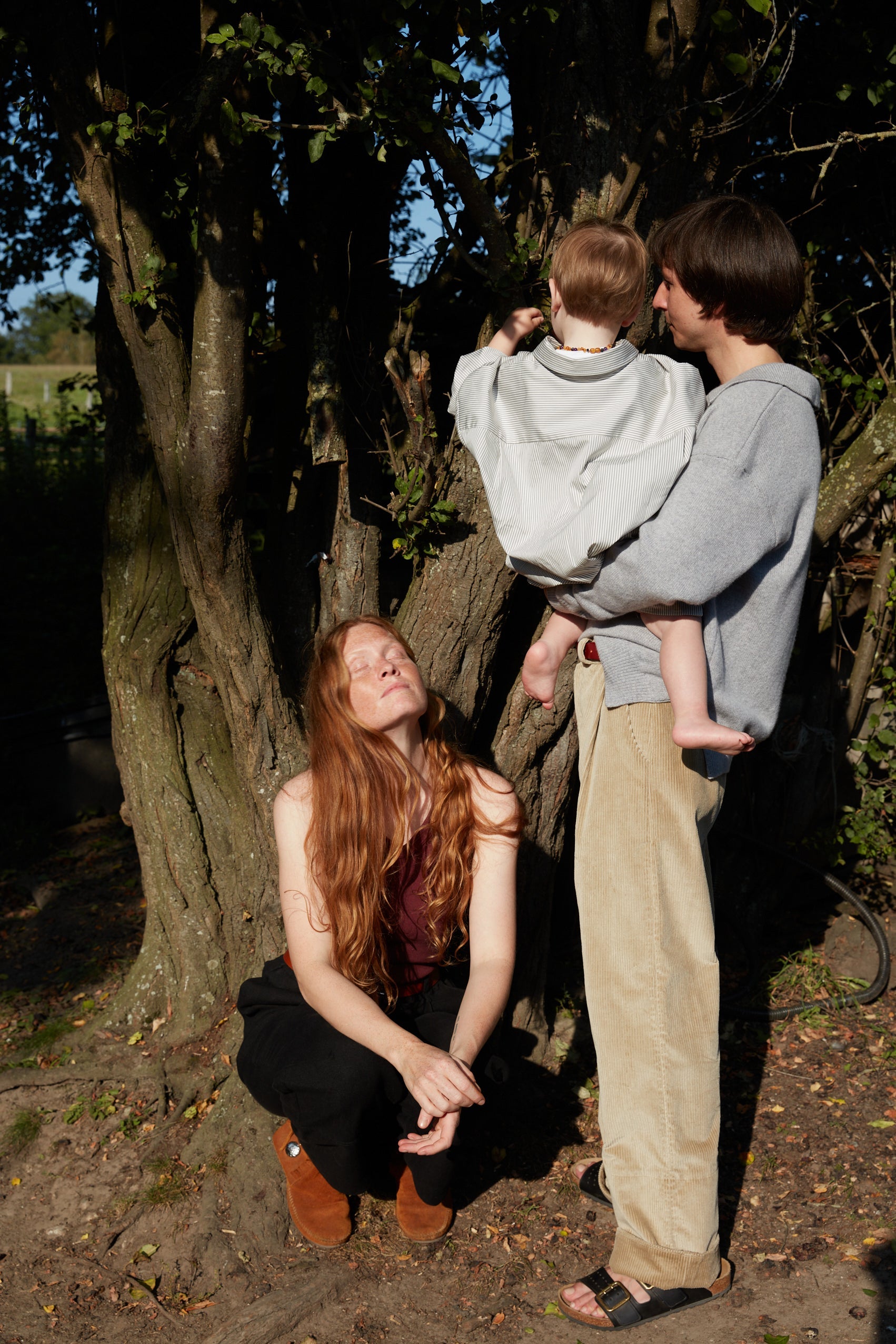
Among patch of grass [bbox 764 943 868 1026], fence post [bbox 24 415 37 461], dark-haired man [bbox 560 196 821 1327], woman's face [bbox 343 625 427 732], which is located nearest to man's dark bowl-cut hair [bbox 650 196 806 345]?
dark-haired man [bbox 560 196 821 1327]

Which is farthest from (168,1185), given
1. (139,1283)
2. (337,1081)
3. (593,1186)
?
(593,1186)

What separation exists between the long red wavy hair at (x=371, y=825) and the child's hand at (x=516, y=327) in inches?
32.5

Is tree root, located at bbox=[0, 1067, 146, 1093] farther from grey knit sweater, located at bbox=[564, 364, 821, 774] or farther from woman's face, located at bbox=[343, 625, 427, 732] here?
grey knit sweater, located at bbox=[564, 364, 821, 774]

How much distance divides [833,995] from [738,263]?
2935 millimetres

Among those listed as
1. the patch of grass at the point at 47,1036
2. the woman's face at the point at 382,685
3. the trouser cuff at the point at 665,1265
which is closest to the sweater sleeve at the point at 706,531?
the woman's face at the point at 382,685

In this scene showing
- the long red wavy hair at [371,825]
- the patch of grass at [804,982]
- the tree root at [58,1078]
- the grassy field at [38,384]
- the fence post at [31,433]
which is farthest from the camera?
the grassy field at [38,384]

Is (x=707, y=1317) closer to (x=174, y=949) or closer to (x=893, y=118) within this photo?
(x=174, y=949)

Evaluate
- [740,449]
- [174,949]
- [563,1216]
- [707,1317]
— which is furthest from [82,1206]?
[740,449]

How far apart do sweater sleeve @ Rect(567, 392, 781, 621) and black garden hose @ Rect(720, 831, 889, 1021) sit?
2.29 m

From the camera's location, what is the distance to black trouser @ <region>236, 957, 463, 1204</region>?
247 cm

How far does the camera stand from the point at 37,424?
12211 millimetres

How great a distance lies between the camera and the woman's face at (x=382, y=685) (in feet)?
8.57

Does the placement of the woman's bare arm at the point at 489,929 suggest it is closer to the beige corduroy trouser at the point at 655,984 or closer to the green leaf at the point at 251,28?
the beige corduroy trouser at the point at 655,984

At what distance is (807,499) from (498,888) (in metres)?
1.26
